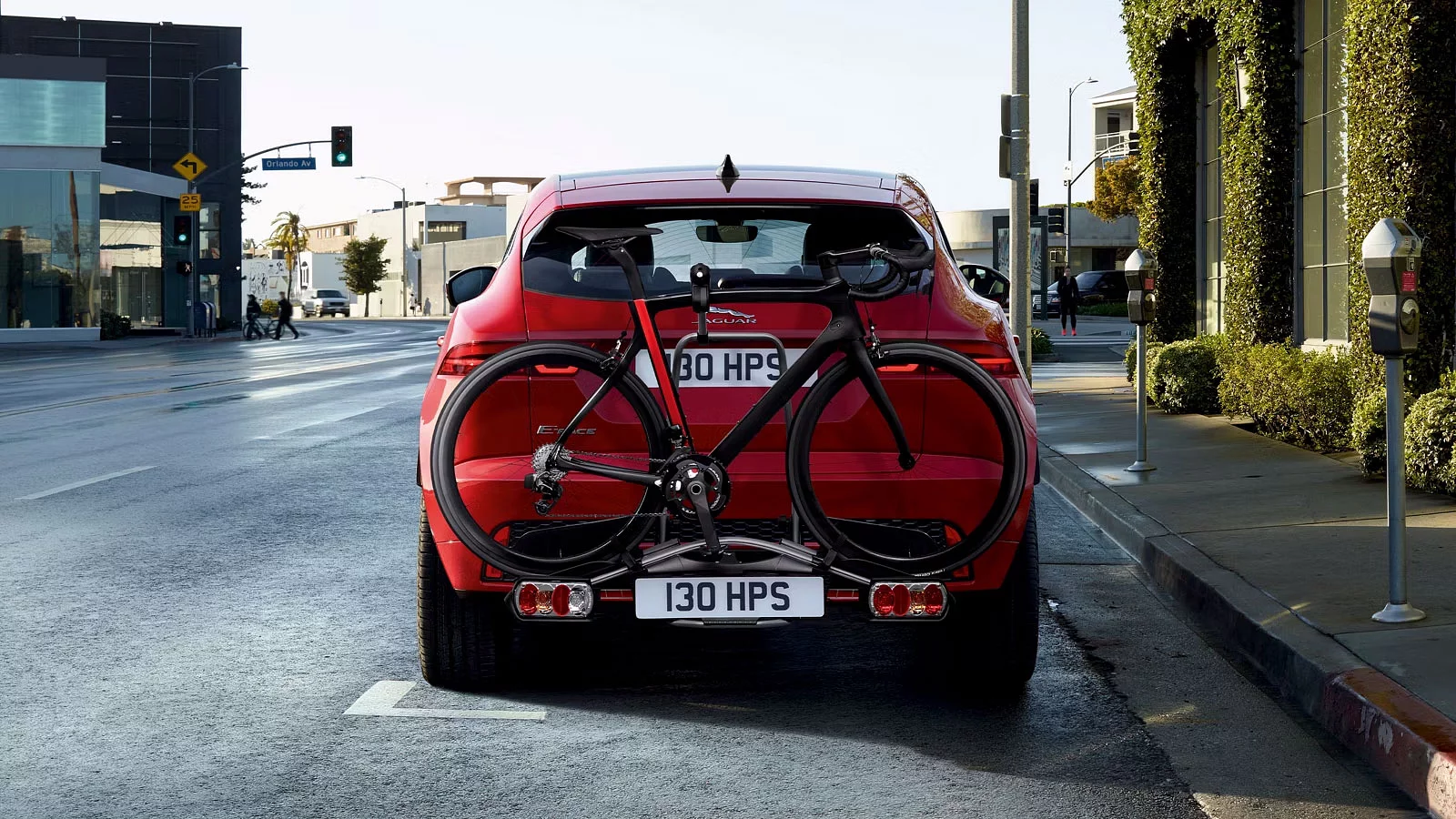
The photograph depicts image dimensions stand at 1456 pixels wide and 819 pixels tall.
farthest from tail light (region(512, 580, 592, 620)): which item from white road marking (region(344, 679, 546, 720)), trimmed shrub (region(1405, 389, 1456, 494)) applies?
trimmed shrub (region(1405, 389, 1456, 494))

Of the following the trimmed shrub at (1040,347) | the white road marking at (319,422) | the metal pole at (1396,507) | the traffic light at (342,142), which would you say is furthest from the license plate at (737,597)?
the traffic light at (342,142)

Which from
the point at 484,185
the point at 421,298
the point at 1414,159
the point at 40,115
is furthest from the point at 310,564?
the point at 484,185

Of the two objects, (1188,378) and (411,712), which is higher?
(1188,378)

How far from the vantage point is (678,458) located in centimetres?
498

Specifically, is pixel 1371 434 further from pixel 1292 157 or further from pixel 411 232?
pixel 411 232

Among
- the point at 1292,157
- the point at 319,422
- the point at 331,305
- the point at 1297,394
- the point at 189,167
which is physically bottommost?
the point at 319,422

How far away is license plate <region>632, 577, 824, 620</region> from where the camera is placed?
16.5 ft

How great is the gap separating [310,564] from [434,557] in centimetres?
323

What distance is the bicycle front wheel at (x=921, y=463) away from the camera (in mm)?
5117

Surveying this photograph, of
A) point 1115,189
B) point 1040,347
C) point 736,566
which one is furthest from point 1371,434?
point 1115,189

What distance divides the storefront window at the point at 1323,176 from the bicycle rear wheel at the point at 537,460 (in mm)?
11040

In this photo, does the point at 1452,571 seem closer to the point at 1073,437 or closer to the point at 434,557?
the point at 434,557

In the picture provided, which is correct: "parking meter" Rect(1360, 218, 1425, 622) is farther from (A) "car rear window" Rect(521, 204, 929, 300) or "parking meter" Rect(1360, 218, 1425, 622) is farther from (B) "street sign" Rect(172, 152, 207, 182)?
(B) "street sign" Rect(172, 152, 207, 182)

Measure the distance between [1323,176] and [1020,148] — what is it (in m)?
4.43
